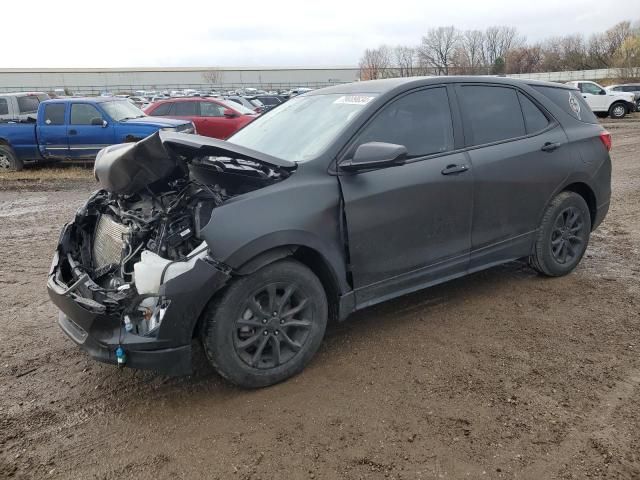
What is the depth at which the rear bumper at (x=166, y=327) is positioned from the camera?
2.93 m

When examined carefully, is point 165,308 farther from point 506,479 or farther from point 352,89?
point 352,89

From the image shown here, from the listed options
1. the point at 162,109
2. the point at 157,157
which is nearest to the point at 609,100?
the point at 162,109

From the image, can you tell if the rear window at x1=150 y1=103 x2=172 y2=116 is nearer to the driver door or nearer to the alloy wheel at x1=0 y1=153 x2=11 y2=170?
the alloy wheel at x1=0 y1=153 x2=11 y2=170

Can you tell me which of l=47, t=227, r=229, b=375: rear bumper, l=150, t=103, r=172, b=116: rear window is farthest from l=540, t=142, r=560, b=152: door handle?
l=150, t=103, r=172, b=116: rear window

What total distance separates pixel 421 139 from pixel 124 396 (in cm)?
270

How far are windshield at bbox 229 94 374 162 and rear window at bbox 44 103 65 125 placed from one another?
32.1 ft

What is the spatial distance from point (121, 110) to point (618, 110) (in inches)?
896

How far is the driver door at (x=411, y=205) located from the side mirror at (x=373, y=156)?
0.07 m

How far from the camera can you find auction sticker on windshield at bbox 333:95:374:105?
3.86 meters

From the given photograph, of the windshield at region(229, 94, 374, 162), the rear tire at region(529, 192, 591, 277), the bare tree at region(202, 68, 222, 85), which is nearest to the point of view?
the windshield at region(229, 94, 374, 162)

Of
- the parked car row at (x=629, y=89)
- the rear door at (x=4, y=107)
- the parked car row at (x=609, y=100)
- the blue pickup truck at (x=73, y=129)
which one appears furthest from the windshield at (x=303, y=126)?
the parked car row at (x=629, y=89)

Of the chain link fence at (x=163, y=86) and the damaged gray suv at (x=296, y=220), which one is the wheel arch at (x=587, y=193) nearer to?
the damaged gray suv at (x=296, y=220)

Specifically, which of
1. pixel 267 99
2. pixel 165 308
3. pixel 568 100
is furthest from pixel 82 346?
pixel 267 99

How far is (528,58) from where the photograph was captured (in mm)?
79375
